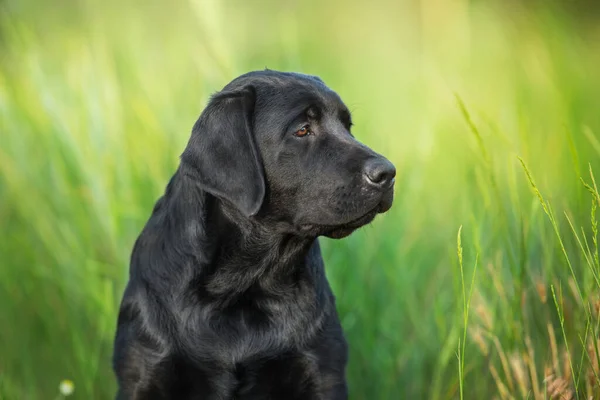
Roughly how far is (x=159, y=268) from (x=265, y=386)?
0.57m

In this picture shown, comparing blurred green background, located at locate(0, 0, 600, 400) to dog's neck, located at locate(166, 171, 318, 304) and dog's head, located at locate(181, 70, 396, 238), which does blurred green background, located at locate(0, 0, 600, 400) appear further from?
dog's neck, located at locate(166, 171, 318, 304)

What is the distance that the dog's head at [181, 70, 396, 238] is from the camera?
2.85 metres

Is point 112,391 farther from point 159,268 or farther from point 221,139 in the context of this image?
point 221,139

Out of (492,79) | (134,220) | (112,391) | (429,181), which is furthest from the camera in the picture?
(492,79)

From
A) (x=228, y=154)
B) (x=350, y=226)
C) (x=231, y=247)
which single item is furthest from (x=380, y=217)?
(x=228, y=154)

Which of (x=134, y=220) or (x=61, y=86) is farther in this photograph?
(x=61, y=86)

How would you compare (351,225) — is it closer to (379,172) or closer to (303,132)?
(379,172)

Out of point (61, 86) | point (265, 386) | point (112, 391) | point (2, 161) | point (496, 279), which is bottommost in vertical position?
point (112, 391)

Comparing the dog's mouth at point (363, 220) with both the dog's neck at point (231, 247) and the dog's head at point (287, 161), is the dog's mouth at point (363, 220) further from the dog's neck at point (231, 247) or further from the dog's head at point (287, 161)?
the dog's neck at point (231, 247)

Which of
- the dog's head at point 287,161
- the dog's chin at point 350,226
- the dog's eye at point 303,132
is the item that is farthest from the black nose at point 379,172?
the dog's eye at point 303,132

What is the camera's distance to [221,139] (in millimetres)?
2908

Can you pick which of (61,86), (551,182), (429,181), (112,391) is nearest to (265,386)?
(112,391)

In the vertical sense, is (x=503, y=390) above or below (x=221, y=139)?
below

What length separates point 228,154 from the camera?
2877 mm
